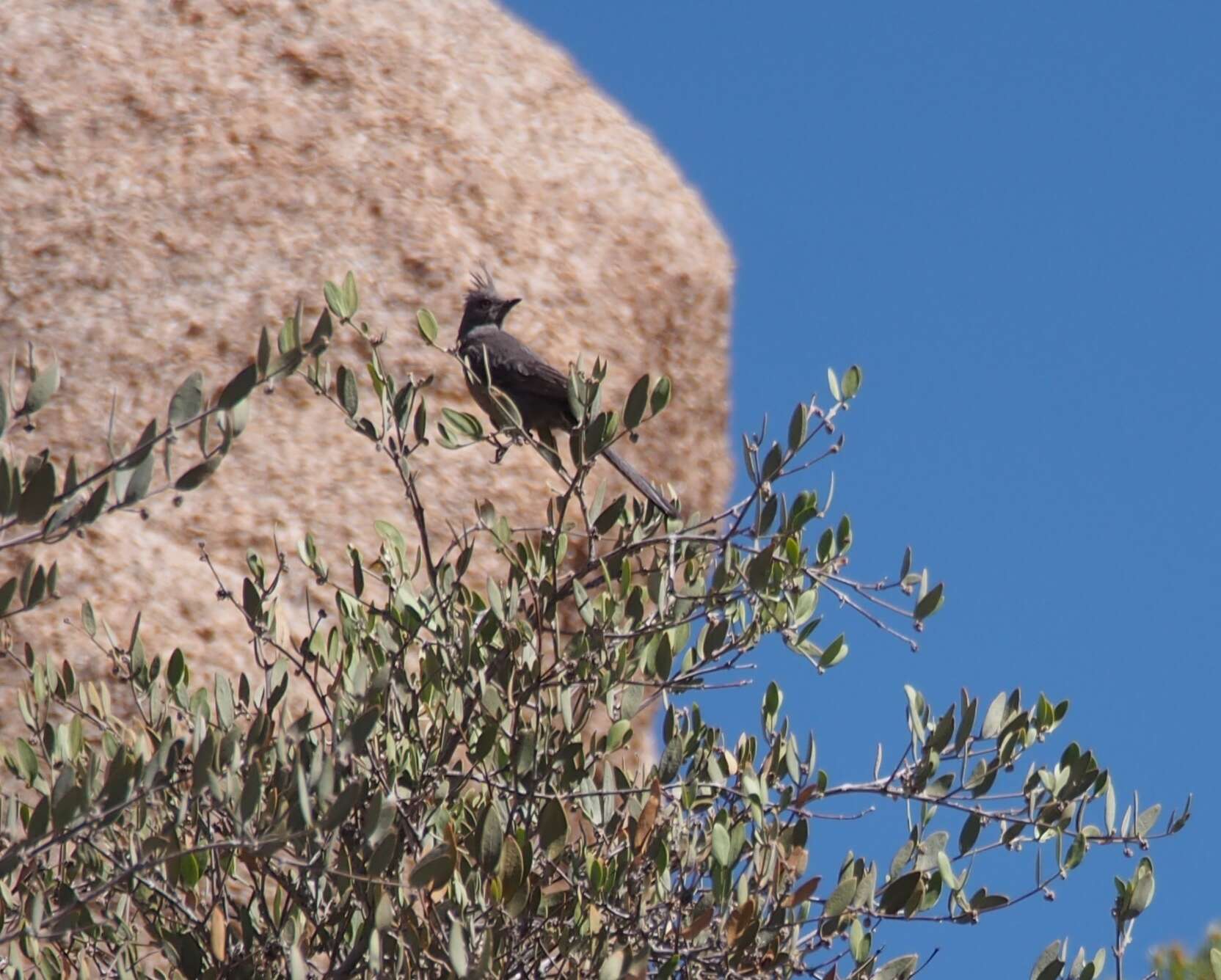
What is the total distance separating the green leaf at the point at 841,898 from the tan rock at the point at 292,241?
3.16m

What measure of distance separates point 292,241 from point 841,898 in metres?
4.48

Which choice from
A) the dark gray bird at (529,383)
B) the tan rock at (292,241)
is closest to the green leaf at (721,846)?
the dark gray bird at (529,383)

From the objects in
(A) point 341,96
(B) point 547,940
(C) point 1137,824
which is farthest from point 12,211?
(C) point 1137,824

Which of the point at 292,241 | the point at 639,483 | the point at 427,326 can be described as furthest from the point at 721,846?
the point at 292,241

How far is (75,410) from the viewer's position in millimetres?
6387

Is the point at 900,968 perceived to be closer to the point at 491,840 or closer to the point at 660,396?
the point at 491,840

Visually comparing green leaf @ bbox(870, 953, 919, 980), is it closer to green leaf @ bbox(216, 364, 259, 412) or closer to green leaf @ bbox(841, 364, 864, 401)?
green leaf @ bbox(841, 364, 864, 401)

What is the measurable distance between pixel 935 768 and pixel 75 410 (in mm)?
4027

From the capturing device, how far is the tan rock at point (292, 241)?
6.34 metres

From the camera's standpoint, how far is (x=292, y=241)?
22.7ft

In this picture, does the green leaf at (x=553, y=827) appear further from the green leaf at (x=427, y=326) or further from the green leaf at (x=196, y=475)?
the green leaf at (x=427, y=326)

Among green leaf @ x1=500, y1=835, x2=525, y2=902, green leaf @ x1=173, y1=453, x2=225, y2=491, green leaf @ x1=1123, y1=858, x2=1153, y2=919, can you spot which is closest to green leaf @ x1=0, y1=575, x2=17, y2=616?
green leaf @ x1=173, y1=453, x2=225, y2=491

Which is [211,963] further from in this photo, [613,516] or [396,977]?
[613,516]

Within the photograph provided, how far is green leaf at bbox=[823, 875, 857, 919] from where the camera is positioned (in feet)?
10.6
